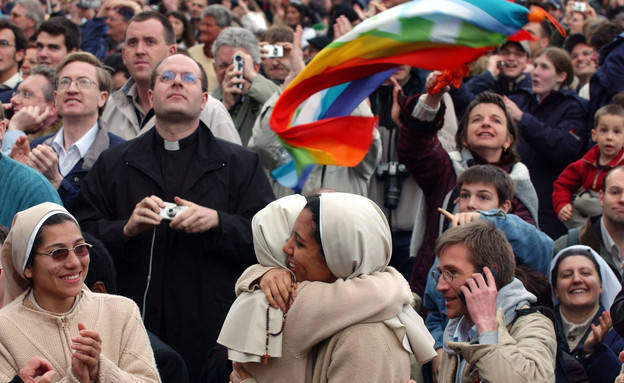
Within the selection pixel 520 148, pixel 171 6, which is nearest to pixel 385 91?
pixel 520 148

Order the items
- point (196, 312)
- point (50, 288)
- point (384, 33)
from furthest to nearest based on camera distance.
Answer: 1. point (196, 312)
2. point (384, 33)
3. point (50, 288)

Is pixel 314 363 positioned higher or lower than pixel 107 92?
lower

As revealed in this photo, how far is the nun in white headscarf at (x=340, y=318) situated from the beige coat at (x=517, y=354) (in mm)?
489

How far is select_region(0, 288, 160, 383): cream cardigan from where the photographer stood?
13.2ft

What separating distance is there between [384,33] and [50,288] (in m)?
2.17

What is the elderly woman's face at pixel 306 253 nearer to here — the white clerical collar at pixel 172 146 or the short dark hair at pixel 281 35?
the white clerical collar at pixel 172 146

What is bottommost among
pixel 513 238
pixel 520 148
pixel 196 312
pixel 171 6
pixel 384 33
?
pixel 196 312

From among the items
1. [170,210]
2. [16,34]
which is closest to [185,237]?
[170,210]

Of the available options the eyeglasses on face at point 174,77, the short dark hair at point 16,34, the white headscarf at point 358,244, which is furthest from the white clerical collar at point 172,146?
the short dark hair at point 16,34

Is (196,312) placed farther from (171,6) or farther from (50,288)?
(171,6)

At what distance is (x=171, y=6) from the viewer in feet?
43.0

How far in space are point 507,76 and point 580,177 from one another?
1694mm

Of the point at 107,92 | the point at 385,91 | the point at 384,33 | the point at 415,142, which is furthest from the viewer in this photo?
the point at 385,91

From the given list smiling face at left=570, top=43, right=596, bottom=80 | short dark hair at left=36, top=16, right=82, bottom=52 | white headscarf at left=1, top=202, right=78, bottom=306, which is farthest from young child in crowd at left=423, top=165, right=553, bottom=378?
short dark hair at left=36, top=16, right=82, bottom=52
